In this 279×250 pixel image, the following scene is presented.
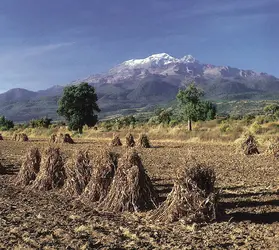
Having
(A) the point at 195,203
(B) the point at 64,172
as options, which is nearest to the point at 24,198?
(B) the point at 64,172

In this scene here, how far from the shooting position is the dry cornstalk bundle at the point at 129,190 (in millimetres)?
8273

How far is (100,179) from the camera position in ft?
29.9

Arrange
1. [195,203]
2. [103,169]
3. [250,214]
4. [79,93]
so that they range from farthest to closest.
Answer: [79,93]
[103,169]
[250,214]
[195,203]

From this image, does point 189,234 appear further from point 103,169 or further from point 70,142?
point 70,142

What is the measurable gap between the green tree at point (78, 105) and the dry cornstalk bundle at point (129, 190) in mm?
38097

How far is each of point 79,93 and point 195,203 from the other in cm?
3989

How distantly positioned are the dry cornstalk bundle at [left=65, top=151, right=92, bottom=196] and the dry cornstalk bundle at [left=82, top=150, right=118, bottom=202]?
22.6 inches

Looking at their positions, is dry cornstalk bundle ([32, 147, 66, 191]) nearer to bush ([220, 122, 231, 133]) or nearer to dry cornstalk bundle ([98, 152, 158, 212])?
dry cornstalk bundle ([98, 152, 158, 212])

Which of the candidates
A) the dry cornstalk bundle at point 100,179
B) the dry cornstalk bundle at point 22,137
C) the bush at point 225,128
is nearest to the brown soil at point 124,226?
the dry cornstalk bundle at point 100,179

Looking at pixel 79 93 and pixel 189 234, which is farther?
pixel 79 93

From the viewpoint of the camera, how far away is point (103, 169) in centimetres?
916

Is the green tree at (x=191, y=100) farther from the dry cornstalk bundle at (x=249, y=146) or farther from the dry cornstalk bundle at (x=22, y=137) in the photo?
the dry cornstalk bundle at (x=249, y=146)

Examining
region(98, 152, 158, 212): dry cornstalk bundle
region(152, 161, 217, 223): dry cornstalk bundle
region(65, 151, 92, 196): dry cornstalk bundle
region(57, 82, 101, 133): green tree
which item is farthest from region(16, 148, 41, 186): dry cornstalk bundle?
region(57, 82, 101, 133): green tree

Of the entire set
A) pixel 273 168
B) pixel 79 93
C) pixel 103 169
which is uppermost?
pixel 79 93
